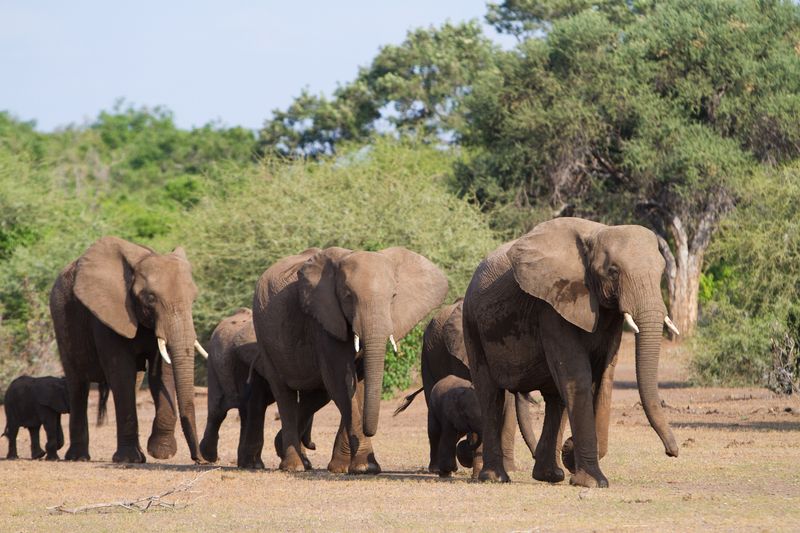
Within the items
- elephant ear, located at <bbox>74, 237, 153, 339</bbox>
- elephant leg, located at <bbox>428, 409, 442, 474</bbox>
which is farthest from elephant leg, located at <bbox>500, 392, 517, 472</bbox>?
elephant ear, located at <bbox>74, 237, 153, 339</bbox>

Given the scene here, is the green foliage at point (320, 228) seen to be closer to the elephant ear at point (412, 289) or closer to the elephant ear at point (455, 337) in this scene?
the elephant ear at point (455, 337)

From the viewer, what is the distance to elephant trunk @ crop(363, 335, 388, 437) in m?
13.7

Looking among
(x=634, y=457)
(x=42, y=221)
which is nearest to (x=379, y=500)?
(x=634, y=457)

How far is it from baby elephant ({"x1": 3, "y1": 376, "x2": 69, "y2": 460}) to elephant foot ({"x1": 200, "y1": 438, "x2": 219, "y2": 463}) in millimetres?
2282

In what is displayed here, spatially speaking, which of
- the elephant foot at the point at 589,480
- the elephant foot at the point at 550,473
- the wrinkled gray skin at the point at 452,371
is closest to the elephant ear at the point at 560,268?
the elephant foot at the point at 589,480

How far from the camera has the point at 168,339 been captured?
A: 16531 millimetres

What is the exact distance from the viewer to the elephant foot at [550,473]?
13328 mm

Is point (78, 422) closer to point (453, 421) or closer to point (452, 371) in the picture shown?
point (452, 371)

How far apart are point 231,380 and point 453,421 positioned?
410 centimetres

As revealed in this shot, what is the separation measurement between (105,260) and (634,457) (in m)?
6.26

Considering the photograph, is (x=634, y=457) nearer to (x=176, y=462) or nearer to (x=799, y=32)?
Answer: (x=176, y=462)

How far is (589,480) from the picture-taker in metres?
12.5

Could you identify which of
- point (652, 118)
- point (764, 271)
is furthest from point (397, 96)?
point (764, 271)

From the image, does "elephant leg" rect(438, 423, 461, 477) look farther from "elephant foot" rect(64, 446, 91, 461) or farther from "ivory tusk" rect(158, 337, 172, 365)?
"elephant foot" rect(64, 446, 91, 461)
